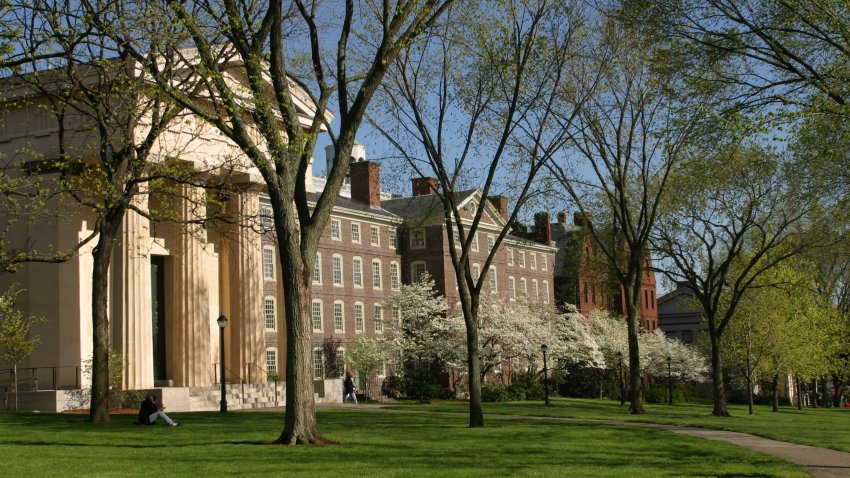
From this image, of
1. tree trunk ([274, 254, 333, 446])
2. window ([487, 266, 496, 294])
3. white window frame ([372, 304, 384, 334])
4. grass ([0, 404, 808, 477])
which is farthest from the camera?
window ([487, 266, 496, 294])

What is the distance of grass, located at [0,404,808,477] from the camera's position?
45.0 feet

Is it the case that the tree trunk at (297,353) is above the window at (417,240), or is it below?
below

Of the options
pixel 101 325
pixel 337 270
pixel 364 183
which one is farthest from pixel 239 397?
pixel 364 183

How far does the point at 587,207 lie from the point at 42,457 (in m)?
24.1

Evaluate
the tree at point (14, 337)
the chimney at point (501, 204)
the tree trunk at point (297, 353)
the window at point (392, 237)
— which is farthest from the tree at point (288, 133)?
the chimney at point (501, 204)

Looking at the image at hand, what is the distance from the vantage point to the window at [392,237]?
59344mm

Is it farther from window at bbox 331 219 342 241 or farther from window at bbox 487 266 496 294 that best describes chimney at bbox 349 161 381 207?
window at bbox 487 266 496 294

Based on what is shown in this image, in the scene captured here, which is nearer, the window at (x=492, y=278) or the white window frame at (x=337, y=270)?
the white window frame at (x=337, y=270)

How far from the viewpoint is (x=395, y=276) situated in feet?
196

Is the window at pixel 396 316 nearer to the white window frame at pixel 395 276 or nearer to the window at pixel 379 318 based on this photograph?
the window at pixel 379 318

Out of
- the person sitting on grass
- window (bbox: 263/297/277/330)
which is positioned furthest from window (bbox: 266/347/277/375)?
the person sitting on grass

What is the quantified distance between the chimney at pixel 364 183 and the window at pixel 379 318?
6.34 meters

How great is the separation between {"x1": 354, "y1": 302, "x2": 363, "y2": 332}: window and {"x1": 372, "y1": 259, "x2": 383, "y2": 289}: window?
2.02m

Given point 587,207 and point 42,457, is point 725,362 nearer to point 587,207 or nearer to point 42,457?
point 587,207
